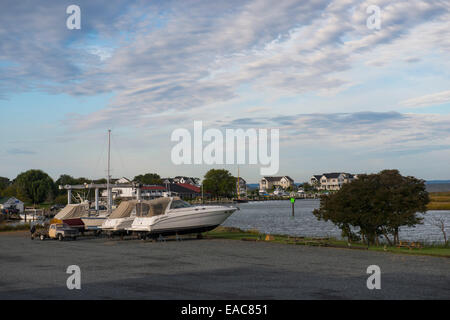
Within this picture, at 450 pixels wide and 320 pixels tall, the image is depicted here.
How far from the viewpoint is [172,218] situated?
30078mm

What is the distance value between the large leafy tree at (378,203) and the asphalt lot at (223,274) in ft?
13.3

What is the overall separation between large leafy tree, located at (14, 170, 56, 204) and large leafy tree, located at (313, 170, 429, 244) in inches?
4307

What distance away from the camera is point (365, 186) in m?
26.4

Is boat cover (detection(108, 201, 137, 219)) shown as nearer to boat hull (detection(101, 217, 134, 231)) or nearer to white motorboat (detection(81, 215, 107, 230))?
boat hull (detection(101, 217, 134, 231))

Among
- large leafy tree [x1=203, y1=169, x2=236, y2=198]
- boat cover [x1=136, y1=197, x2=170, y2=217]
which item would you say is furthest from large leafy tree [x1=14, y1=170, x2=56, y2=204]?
boat cover [x1=136, y1=197, x2=170, y2=217]

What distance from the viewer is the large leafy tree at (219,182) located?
189000 millimetres

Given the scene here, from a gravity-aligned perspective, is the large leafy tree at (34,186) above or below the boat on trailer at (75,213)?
above

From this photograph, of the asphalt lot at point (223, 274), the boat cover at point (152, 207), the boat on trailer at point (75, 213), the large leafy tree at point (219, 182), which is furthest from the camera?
the large leafy tree at point (219, 182)

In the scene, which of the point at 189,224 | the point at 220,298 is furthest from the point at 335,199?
the point at 220,298

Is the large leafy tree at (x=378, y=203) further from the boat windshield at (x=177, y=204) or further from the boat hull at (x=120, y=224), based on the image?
the boat hull at (x=120, y=224)

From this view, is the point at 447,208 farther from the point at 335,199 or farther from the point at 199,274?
the point at 199,274

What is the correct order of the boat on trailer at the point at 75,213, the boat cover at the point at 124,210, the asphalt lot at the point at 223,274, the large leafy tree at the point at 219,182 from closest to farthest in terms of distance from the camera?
1. the asphalt lot at the point at 223,274
2. the boat cover at the point at 124,210
3. the boat on trailer at the point at 75,213
4. the large leafy tree at the point at 219,182

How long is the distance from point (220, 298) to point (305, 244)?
1408 centimetres

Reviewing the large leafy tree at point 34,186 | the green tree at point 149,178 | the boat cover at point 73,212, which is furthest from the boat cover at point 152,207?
the green tree at point 149,178
